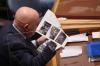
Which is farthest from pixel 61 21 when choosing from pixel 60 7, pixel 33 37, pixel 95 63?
pixel 95 63

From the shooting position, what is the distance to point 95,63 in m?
1.88

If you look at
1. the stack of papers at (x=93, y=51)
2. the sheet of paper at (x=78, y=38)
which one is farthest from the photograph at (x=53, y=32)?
the stack of papers at (x=93, y=51)

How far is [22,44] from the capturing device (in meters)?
1.78

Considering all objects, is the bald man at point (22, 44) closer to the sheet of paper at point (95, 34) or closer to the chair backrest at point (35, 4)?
the chair backrest at point (35, 4)

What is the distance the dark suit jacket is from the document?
8 centimetres

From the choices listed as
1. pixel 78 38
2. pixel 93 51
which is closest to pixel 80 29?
pixel 78 38

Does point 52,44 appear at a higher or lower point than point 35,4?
lower

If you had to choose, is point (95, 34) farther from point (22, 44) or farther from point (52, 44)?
point (22, 44)

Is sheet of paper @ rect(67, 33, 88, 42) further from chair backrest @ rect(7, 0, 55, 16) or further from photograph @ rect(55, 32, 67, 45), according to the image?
chair backrest @ rect(7, 0, 55, 16)

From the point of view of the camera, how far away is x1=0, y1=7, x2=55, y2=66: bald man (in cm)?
174

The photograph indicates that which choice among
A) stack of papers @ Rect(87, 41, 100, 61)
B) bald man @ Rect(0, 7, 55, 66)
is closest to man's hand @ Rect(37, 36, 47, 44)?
bald man @ Rect(0, 7, 55, 66)

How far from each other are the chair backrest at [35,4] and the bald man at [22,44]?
0.09 m

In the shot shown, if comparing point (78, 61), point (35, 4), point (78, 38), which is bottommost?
point (78, 61)

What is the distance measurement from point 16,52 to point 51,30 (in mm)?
269
